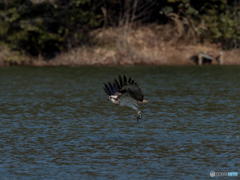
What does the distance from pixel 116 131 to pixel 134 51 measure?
78.3 feet

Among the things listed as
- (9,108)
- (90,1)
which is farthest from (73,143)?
(90,1)

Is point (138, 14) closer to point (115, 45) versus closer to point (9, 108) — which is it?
point (115, 45)

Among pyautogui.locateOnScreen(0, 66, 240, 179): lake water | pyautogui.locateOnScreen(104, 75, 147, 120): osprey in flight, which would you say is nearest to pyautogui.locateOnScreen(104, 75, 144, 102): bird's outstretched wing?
pyautogui.locateOnScreen(104, 75, 147, 120): osprey in flight

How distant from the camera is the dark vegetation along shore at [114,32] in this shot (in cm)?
3988

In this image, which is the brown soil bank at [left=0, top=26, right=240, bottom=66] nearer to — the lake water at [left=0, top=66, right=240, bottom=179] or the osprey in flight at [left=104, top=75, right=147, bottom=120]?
the lake water at [left=0, top=66, right=240, bottom=179]

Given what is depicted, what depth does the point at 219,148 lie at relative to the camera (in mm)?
13984

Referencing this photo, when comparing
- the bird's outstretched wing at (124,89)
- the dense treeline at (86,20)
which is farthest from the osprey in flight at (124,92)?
the dense treeline at (86,20)

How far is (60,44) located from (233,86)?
17.0 meters

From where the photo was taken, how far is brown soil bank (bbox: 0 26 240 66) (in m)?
39.5

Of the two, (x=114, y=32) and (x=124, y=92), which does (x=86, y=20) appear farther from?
(x=124, y=92)

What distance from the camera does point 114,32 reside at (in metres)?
42.4

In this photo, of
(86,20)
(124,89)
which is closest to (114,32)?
(86,20)

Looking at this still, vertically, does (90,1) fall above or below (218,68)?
above

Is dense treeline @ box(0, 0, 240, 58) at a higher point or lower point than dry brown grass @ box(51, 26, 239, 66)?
higher
